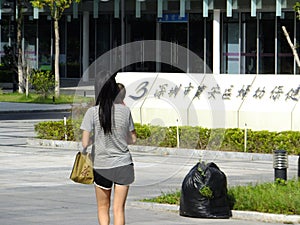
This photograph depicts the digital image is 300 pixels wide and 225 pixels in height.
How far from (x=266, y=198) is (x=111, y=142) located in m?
3.69

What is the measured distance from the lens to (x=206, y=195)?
12.1 metres

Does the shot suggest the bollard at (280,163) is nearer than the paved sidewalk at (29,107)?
Yes

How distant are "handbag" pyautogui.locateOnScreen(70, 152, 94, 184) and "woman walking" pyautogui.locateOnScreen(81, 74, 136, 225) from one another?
2.8 inches

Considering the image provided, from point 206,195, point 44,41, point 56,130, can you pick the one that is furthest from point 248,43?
point 206,195

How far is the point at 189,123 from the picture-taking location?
74.9ft

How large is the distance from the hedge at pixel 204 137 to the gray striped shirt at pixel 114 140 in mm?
9445

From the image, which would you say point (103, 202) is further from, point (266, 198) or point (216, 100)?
point (216, 100)

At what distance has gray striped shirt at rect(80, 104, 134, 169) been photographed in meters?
9.42

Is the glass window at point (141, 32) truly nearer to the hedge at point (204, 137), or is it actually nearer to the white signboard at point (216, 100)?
the white signboard at point (216, 100)

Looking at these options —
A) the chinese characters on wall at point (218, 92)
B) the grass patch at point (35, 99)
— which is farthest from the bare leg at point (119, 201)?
the grass patch at point (35, 99)

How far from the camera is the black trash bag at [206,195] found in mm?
12195

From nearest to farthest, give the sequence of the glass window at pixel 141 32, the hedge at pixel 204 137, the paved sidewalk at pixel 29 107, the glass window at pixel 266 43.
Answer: the hedge at pixel 204 137
the paved sidewalk at pixel 29 107
the glass window at pixel 266 43
the glass window at pixel 141 32

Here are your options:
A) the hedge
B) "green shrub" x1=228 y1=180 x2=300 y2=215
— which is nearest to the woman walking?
"green shrub" x1=228 y1=180 x2=300 y2=215

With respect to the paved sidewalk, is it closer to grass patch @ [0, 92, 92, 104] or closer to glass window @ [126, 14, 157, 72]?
grass patch @ [0, 92, 92, 104]
